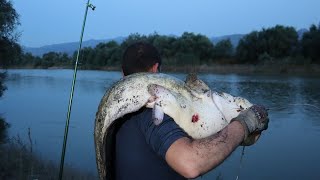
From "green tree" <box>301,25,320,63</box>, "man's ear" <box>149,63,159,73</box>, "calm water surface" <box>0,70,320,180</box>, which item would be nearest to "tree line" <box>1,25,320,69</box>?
"green tree" <box>301,25,320,63</box>

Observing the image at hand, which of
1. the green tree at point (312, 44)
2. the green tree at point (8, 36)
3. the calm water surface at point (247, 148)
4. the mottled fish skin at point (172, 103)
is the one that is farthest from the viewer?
the green tree at point (312, 44)

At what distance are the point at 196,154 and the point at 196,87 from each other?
54 centimetres

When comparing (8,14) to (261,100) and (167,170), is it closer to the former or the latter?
(261,100)

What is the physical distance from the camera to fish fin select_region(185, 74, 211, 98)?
6.97 feet

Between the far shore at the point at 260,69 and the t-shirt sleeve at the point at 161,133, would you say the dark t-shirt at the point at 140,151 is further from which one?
the far shore at the point at 260,69

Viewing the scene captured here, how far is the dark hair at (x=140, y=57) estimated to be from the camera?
2.17 m

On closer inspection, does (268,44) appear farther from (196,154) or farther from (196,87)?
(196,154)

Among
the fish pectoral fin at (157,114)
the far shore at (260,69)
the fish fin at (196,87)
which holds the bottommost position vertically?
the far shore at (260,69)

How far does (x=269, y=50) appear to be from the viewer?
5725cm

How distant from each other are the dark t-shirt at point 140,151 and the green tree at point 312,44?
53.5 metres

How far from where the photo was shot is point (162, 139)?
177 centimetres

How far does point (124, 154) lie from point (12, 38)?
70.9 ft

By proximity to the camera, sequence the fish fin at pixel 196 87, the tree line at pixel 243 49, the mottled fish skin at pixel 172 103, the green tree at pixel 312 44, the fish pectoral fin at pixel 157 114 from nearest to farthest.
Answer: the fish pectoral fin at pixel 157 114
the mottled fish skin at pixel 172 103
the fish fin at pixel 196 87
the green tree at pixel 312 44
the tree line at pixel 243 49

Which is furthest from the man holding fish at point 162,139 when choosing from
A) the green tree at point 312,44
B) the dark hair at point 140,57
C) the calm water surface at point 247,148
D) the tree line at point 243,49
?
the green tree at point 312,44
